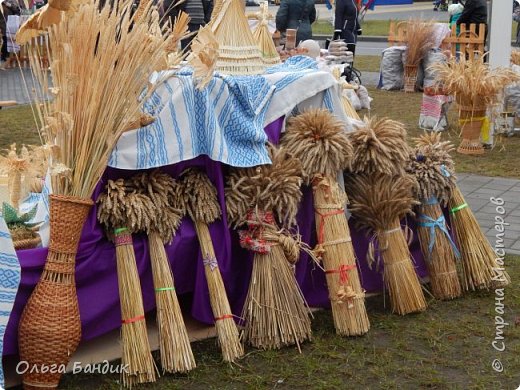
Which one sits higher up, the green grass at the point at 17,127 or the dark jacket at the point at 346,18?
the dark jacket at the point at 346,18

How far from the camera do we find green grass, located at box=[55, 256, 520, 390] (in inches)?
118

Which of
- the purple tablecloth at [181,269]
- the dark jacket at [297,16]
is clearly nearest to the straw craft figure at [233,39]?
the purple tablecloth at [181,269]

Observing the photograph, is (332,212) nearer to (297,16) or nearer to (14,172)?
(14,172)

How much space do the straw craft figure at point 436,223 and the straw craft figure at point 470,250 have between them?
6 cm

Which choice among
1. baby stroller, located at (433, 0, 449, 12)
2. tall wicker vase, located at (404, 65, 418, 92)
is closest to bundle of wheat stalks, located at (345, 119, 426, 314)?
tall wicker vase, located at (404, 65, 418, 92)

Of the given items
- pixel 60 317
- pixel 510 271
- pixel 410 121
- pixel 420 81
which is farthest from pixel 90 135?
pixel 420 81

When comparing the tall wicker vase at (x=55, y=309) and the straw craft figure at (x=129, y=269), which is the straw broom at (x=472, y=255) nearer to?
the straw craft figure at (x=129, y=269)

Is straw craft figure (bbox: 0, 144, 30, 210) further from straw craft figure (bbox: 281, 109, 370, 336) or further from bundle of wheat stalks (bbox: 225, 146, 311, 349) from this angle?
straw craft figure (bbox: 281, 109, 370, 336)

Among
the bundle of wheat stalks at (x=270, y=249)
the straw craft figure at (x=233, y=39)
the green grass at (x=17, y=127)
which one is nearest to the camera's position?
the bundle of wheat stalks at (x=270, y=249)

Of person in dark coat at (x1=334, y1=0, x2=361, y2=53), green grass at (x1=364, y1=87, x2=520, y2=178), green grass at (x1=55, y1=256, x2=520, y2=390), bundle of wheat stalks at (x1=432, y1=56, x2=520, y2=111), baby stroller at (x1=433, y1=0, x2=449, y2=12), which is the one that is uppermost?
baby stroller at (x1=433, y1=0, x2=449, y2=12)

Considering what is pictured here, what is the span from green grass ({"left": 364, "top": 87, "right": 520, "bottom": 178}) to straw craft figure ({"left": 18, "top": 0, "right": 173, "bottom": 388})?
419 cm

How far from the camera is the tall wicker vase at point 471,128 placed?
6.89 m

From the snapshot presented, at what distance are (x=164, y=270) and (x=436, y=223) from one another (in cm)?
137

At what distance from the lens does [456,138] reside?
7.80m
